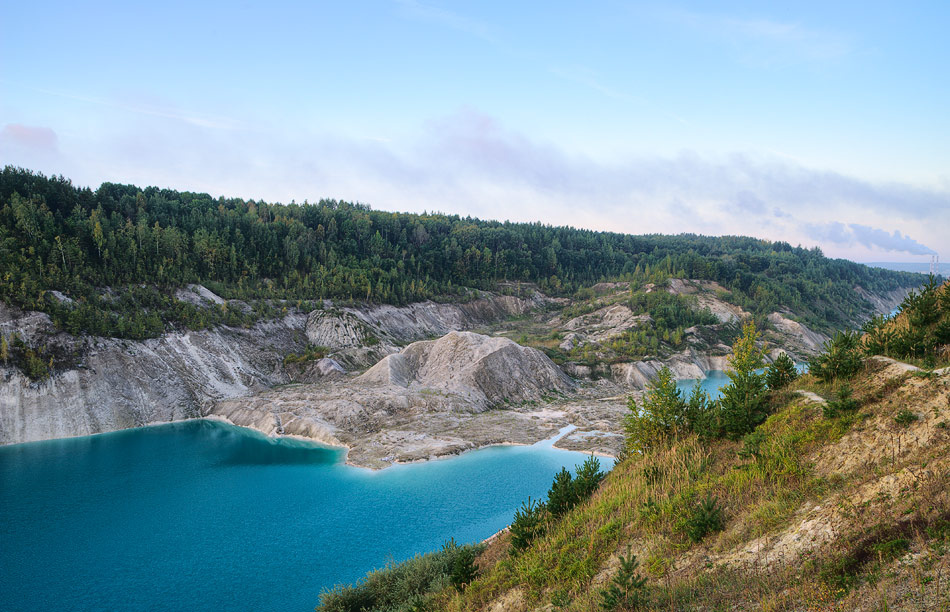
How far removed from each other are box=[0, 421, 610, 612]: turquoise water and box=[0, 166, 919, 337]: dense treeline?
2075 cm

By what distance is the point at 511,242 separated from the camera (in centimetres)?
14512

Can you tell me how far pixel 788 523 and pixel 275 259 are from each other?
299 feet

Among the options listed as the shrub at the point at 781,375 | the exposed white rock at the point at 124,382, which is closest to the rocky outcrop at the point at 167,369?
the exposed white rock at the point at 124,382

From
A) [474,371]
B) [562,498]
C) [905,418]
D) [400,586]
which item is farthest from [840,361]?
[474,371]

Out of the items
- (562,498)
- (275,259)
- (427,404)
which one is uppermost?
(275,259)

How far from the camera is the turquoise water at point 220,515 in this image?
73.8ft

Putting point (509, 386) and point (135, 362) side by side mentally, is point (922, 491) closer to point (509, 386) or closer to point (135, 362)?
point (509, 386)

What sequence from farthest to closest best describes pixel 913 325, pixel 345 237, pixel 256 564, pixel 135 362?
pixel 345 237 → pixel 135 362 → pixel 256 564 → pixel 913 325

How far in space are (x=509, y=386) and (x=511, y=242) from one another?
9302cm

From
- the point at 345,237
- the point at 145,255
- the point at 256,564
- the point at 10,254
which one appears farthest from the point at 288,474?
the point at 345,237

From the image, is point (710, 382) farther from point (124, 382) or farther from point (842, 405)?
point (124, 382)

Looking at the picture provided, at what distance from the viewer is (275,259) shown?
9006 centimetres

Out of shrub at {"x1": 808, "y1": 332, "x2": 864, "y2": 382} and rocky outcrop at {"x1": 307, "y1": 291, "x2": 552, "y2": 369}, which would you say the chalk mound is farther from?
shrub at {"x1": 808, "y1": 332, "x2": 864, "y2": 382}

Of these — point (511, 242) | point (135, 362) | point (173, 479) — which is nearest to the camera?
point (173, 479)
